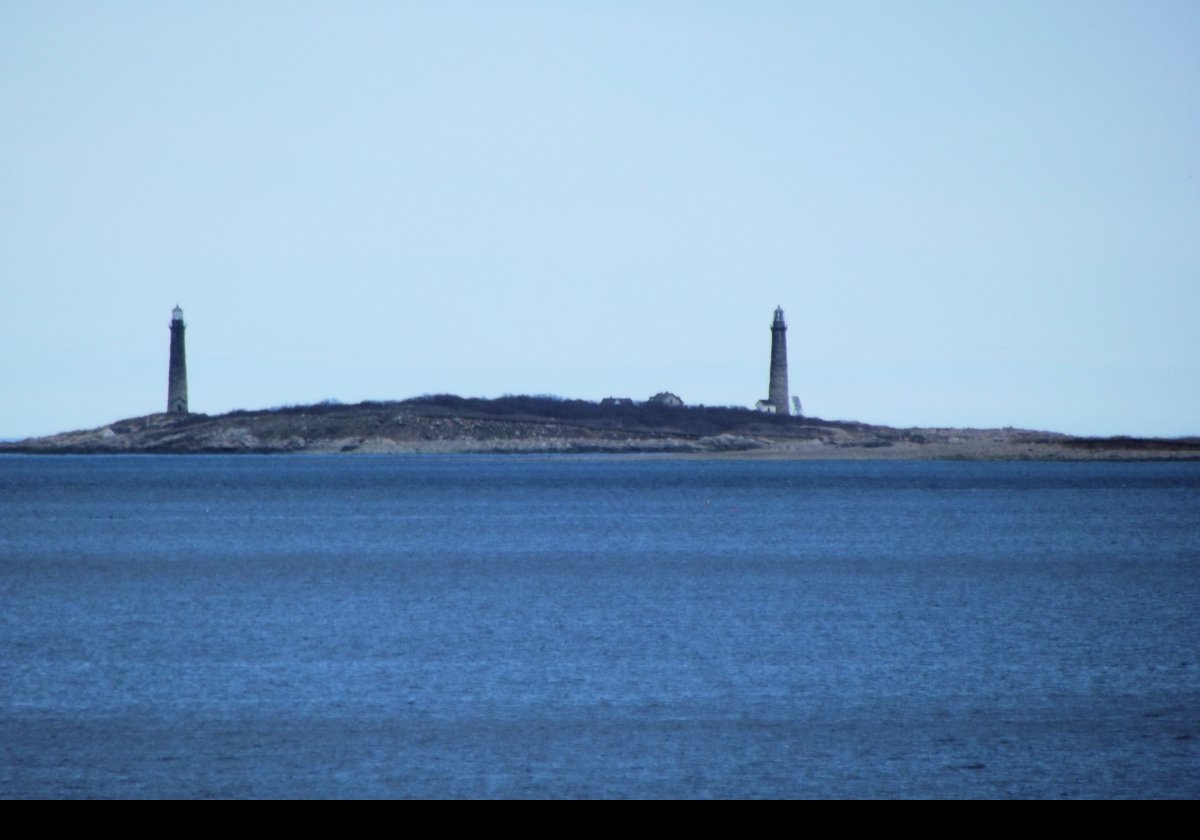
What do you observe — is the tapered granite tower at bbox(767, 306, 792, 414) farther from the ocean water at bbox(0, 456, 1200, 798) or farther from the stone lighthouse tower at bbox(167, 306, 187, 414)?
the ocean water at bbox(0, 456, 1200, 798)

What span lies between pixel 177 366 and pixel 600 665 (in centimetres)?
10401

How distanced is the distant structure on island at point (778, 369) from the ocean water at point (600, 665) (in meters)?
63.3

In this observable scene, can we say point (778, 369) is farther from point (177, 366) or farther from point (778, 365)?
point (177, 366)

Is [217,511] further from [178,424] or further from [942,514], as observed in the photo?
[178,424]

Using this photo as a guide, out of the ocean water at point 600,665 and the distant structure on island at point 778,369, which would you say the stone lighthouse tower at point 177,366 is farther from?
the ocean water at point 600,665

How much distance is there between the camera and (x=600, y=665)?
1678 cm

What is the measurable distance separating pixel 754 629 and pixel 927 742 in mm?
8969

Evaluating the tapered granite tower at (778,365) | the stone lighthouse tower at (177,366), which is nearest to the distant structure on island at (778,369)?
the tapered granite tower at (778,365)

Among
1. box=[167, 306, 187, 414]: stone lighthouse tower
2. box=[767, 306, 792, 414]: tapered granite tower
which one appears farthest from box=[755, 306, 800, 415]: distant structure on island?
box=[167, 306, 187, 414]: stone lighthouse tower

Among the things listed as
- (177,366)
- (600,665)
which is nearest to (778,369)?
(177,366)

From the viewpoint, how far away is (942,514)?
59906 mm

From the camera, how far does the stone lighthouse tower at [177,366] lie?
10850 centimetres
